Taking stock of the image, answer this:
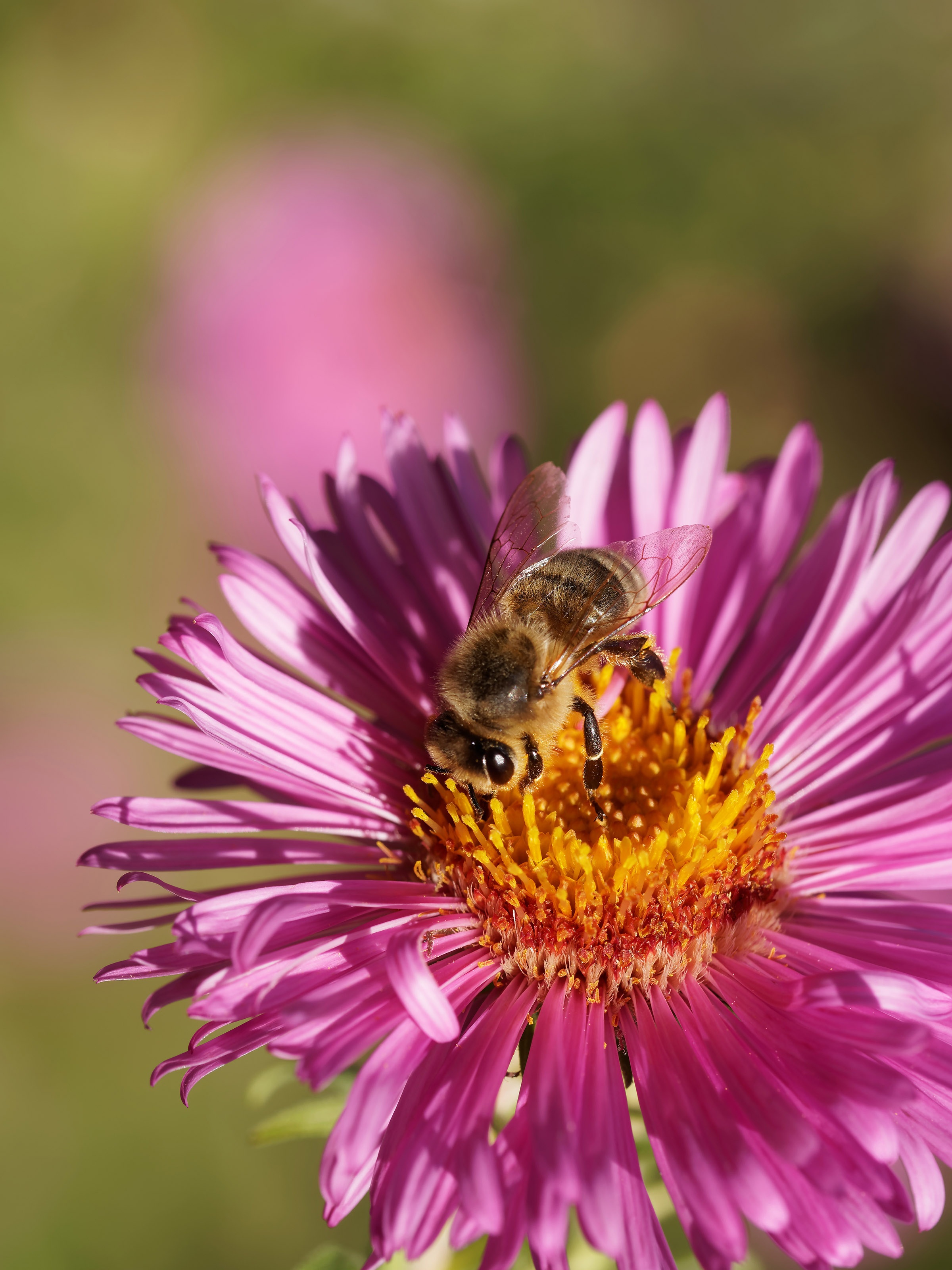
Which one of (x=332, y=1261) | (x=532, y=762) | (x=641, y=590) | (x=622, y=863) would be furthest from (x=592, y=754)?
(x=332, y=1261)

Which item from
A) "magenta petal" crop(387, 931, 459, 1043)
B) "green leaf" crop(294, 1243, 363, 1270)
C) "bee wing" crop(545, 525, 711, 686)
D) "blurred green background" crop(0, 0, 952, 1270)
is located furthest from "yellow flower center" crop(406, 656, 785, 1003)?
"blurred green background" crop(0, 0, 952, 1270)

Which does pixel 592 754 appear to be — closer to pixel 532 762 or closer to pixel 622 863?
pixel 532 762

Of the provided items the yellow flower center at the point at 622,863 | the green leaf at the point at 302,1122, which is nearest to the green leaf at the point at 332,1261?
the green leaf at the point at 302,1122

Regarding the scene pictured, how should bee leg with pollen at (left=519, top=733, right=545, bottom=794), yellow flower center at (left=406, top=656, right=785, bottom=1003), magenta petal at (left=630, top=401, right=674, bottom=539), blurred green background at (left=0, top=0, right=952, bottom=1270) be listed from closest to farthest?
yellow flower center at (left=406, top=656, right=785, bottom=1003) → bee leg with pollen at (left=519, top=733, right=545, bottom=794) → magenta petal at (left=630, top=401, right=674, bottom=539) → blurred green background at (left=0, top=0, right=952, bottom=1270)

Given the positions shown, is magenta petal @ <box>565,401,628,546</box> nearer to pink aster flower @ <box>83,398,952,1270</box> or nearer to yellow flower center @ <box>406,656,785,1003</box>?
pink aster flower @ <box>83,398,952,1270</box>

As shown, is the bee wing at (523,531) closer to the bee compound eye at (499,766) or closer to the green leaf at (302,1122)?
the bee compound eye at (499,766)

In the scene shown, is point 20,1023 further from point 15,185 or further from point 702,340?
point 702,340
